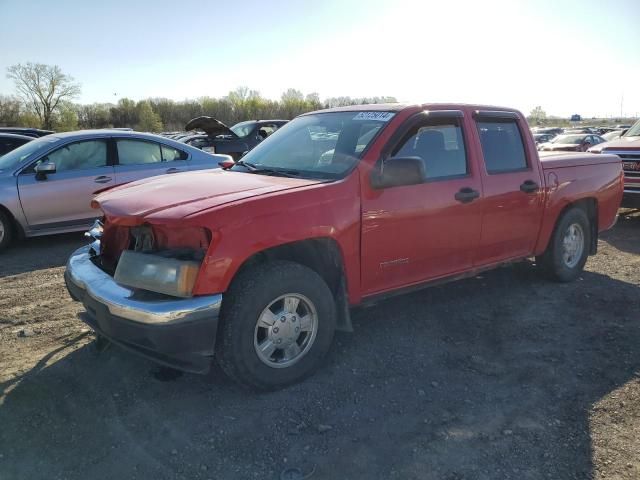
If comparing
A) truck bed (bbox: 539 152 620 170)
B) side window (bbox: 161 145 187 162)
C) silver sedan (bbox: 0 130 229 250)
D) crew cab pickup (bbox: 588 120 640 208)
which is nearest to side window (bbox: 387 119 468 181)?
truck bed (bbox: 539 152 620 170)

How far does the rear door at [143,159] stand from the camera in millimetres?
7426

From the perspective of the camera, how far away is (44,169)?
267 inches

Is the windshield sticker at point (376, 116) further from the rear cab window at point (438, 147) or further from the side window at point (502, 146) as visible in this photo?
the side window at point (502, 146)

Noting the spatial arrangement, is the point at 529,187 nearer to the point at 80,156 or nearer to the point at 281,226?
the point at 281,226

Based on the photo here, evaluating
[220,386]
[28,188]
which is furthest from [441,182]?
[28,188]

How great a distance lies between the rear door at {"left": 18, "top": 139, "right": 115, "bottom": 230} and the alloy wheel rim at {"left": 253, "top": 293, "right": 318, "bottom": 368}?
4.92m

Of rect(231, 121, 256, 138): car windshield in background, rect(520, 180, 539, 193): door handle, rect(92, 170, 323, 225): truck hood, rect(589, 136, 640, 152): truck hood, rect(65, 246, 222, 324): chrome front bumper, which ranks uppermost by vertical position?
rect(231, 121, 256, 138): car windshield in background

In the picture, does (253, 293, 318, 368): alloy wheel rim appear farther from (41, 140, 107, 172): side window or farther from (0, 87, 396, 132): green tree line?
(0, 87, 396, 132): green tree line

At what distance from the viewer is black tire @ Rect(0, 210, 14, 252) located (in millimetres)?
6727

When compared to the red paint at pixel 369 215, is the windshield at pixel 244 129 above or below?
above

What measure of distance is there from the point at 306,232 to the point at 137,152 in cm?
532

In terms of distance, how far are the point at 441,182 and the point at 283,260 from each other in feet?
4.83

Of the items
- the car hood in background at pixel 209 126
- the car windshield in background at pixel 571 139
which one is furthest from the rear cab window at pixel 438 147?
the car windshield in background at pixel 571 139

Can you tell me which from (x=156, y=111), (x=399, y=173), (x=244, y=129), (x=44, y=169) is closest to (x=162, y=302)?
(x=399, y=173)
